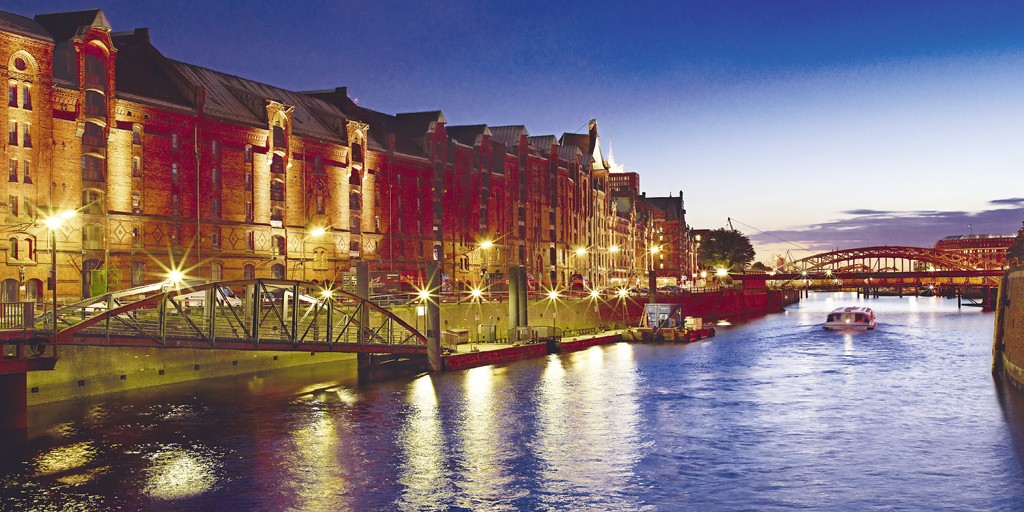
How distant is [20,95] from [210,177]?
663 inches

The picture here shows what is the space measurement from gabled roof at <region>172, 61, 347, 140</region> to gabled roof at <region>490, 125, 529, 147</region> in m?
38.9

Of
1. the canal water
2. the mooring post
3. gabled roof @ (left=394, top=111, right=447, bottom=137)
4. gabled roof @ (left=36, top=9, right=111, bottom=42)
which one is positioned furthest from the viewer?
gabled roof @ (left=394, top=111, right=447, bottom=137)

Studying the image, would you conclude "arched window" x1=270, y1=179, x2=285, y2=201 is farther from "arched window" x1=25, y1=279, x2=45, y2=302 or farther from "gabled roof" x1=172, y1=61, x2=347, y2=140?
"arched window" x1=25, y1=279, x2=45, y2=302

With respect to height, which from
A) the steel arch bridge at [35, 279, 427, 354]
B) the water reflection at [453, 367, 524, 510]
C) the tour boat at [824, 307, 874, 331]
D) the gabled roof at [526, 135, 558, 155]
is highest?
the gabled roof at [526, 135, 558, 155]

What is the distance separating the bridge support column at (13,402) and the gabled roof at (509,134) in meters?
93.1

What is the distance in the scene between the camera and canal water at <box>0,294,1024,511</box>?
33156mm

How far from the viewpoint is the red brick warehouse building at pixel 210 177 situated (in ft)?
202

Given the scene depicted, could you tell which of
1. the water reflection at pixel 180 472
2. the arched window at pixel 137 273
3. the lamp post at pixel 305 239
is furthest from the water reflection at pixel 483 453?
the lamp post at pixel 305 239

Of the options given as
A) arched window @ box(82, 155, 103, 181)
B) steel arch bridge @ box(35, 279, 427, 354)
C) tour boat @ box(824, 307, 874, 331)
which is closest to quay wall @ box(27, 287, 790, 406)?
steel arch bridge @ box(35, 279, 427, 354)

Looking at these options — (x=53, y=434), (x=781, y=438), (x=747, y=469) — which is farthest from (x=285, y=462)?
(x=781, y=438)

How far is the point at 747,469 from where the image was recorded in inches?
1492

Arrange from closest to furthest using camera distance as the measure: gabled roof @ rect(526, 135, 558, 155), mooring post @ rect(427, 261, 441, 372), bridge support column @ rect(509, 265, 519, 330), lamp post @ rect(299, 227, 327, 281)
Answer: mooring post @ rect(427, 261, 441, 372) < bridge support column @ rect(509, 265, 519, 330) < lamp post @ rect(299, 227, 327, 281) < gabled roof @ rect(526, 135, 558, 155)

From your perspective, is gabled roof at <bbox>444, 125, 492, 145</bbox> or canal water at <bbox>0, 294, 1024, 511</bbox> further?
gabled roof at <bbox>444, 125, 492, 145</bbox>

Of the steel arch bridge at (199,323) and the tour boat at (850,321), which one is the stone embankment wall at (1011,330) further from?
the tour boat at (850,321)
